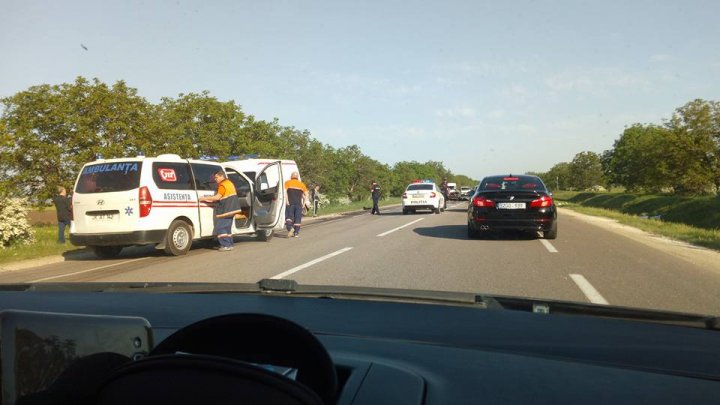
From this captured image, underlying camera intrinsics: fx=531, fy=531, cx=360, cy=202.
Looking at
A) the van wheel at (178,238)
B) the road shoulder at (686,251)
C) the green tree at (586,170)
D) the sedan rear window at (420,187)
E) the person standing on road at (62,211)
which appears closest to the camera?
the road shoulder at (686,251)

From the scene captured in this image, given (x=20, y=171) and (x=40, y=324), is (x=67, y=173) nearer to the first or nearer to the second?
(x=20, y=171)

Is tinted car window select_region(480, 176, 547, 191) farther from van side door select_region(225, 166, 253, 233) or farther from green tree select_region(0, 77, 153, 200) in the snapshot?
green tree select_region(0, 77, 153, 200)

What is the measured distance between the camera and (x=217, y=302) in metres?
3.42

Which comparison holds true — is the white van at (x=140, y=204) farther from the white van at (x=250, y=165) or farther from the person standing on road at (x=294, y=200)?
the person standing on road at (x=294, y=200)

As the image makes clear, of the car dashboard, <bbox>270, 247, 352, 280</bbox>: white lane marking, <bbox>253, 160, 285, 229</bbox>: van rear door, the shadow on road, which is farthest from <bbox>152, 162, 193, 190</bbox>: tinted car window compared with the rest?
the car dashboard

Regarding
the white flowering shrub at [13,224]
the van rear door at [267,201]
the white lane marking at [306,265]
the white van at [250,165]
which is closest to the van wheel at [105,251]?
the van rear door at [267,201]

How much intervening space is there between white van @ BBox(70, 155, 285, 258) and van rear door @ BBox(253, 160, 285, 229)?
6.21 ft

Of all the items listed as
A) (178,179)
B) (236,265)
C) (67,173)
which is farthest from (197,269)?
(67,173)

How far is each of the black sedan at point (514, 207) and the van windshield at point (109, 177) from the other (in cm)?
771

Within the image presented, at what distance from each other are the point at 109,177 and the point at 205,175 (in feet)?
7.18

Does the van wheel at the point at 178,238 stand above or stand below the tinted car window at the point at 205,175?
below

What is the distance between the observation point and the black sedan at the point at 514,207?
40.2ft

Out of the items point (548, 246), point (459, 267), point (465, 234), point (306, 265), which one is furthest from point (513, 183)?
point (306, 265)

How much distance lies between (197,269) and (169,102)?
30.0 meters
